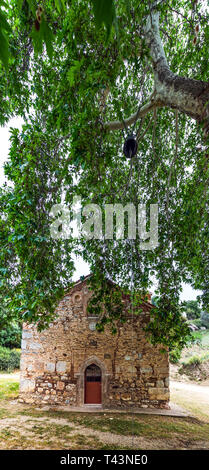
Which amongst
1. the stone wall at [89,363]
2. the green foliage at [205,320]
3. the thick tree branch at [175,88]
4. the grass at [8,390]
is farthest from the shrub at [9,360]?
the thick tree branch at [175,88]

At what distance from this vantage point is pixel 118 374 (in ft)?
27.1

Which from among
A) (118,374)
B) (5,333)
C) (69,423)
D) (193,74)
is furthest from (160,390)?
(5,333)

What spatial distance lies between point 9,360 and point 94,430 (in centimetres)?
1028

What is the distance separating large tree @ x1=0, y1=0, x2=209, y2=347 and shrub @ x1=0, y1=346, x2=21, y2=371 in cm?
1232

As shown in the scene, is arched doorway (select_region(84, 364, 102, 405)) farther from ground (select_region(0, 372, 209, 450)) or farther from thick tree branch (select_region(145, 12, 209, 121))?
Answer: thick tree branch (select_region(145, 12, 209, 121))

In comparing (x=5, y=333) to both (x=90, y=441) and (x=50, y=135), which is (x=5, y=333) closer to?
(x=90, y=441)

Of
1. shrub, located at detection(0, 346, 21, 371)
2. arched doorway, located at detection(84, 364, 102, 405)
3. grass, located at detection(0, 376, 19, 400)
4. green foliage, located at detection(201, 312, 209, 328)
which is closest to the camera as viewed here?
arched doorway, located at detection(84, 364, 102, 405)

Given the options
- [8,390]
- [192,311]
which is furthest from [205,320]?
[8,390]

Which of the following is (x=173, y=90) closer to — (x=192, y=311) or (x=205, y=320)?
(x=205, y=320)

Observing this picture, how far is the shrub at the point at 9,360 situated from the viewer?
14.5 m

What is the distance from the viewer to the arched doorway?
27.1 feet

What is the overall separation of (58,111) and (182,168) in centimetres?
327

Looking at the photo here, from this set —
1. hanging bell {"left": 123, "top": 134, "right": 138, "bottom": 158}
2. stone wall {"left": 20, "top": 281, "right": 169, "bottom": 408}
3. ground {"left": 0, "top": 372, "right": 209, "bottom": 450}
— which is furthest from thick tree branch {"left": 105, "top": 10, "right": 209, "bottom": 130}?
stone wall {"left": 20, "top": 281, "right": 169, "bottom": 408}

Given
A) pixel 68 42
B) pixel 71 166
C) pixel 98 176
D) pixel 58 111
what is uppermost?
pixel 68 42
